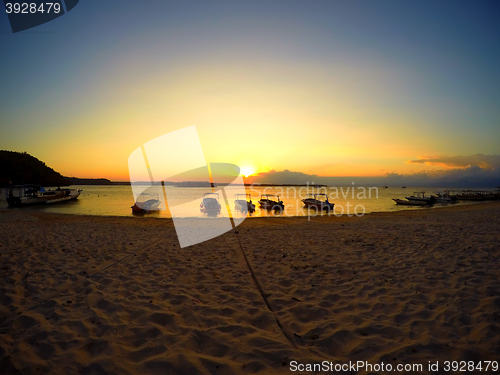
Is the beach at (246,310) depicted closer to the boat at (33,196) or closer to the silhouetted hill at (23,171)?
the boat at (33,196)

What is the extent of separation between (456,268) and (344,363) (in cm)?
556

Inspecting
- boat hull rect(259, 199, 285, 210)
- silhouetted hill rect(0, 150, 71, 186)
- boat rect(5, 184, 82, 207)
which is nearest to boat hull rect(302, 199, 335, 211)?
boat hull rect(259, 199, 285, 210)

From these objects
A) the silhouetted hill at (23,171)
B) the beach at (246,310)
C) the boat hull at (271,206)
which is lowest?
the boat hull at (271,206)

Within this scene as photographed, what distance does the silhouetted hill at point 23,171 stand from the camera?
107006mm

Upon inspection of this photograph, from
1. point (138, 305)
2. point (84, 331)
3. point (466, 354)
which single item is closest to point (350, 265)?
point (466, 354)

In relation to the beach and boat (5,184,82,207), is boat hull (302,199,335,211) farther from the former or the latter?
boat (5,184,82,207)

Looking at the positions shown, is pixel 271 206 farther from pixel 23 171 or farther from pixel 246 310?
pixel 23 171

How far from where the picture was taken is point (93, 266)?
313 inches

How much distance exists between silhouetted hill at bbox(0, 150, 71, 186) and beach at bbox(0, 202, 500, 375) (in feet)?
400

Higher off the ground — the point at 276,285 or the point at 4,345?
the point at 4,345

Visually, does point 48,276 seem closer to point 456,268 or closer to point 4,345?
point 4,345

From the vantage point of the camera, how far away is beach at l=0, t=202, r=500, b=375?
12.0 ft

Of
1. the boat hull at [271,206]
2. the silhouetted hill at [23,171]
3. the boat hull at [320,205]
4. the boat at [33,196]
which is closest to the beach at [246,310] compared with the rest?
the boat hull at [320,205]

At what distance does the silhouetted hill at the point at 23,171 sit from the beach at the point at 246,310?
400ft
